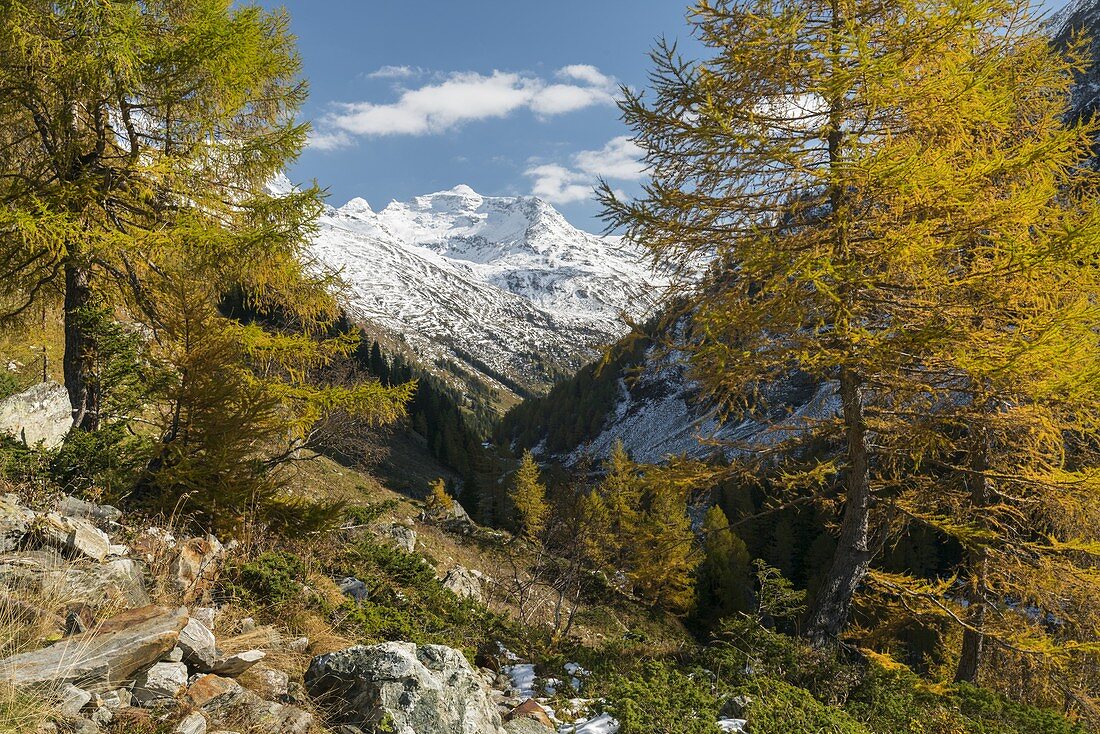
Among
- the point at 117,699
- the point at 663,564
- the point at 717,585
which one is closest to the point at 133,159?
the point at 117,699

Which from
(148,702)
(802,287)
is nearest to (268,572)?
(148,702)

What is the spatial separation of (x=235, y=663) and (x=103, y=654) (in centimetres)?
80

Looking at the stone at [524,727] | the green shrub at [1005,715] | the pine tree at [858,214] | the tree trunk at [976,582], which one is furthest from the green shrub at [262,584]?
the tree trunk at [976,582]

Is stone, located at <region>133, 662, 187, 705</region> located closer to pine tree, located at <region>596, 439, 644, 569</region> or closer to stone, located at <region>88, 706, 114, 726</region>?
stone, located at <region>88, 706, 114, 726</region>

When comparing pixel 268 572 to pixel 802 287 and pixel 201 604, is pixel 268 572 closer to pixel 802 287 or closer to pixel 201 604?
pixel 201 604

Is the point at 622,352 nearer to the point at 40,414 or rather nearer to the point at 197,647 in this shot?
the point at 197,647

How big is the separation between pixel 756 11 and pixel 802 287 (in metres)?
3.40

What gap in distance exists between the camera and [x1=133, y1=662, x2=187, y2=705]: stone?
2807 mm

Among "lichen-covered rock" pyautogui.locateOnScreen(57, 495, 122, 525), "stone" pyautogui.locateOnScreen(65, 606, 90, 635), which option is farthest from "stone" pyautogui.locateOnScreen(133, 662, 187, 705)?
"lichen-covered rock" pyautogui.locateOnScreen(57, 495, 122, 525)

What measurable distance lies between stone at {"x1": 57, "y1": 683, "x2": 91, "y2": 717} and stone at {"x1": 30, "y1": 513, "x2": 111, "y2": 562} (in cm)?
173

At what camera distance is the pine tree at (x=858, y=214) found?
4.95 m

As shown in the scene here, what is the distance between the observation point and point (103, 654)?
2.76m

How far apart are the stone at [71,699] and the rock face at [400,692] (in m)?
1.21

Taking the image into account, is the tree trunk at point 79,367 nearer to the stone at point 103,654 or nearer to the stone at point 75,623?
the stone at point 75,623
